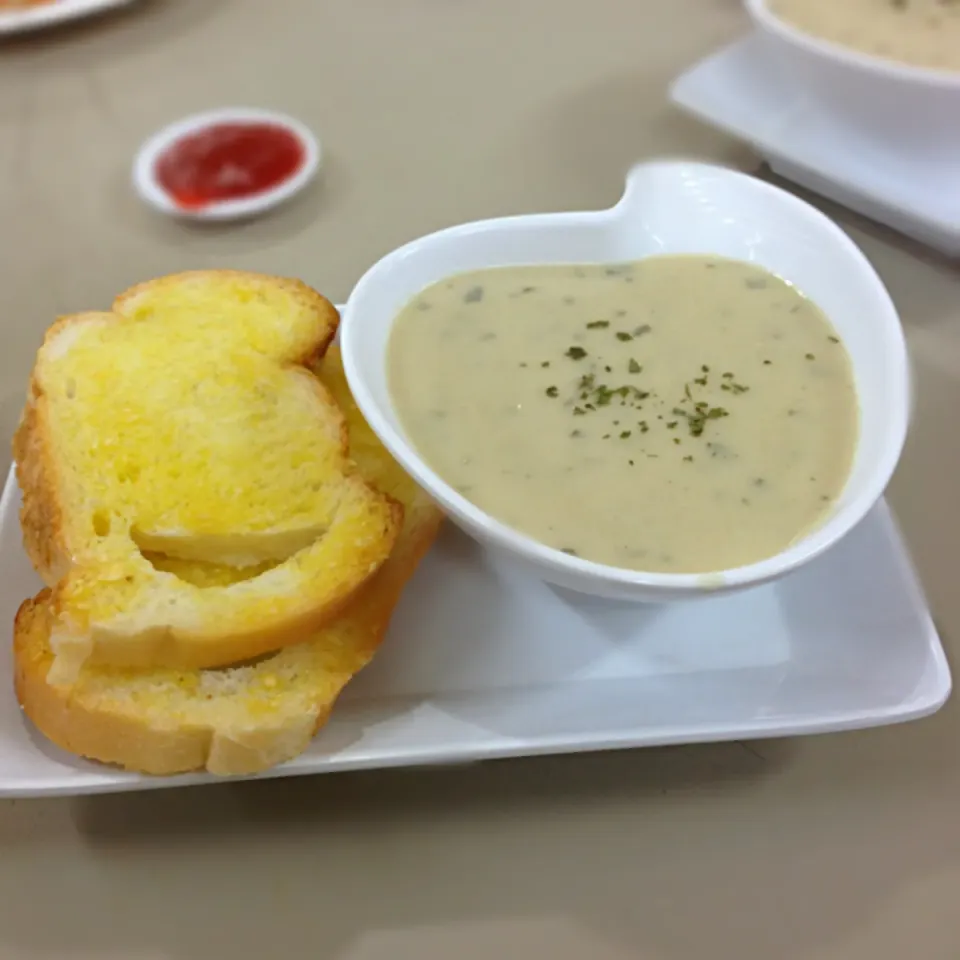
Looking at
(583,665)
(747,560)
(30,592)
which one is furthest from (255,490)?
(747,560)

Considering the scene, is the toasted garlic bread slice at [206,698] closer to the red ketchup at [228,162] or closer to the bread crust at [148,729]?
the bread crust at [148,729]

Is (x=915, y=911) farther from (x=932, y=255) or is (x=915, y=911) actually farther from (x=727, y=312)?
(x=932, y=255)

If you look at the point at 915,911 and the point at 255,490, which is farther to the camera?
the point at 255,490

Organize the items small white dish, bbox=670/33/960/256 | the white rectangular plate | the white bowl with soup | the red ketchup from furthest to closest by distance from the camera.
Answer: the red ketchup, small white dish, bbox=670/33/960/256, the white bowl with soup, the white rectangular plate

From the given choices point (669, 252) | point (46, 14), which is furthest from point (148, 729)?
point (46, 14)

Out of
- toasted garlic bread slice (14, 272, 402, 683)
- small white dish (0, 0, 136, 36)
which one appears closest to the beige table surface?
toasted garlic bread slice (14, 272, 402, 683)

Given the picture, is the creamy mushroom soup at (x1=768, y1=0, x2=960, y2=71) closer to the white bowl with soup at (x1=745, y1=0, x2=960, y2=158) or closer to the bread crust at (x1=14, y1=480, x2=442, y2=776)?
the white bowl with soup at (x1=745, y1=0, x2=960, y2=158)
